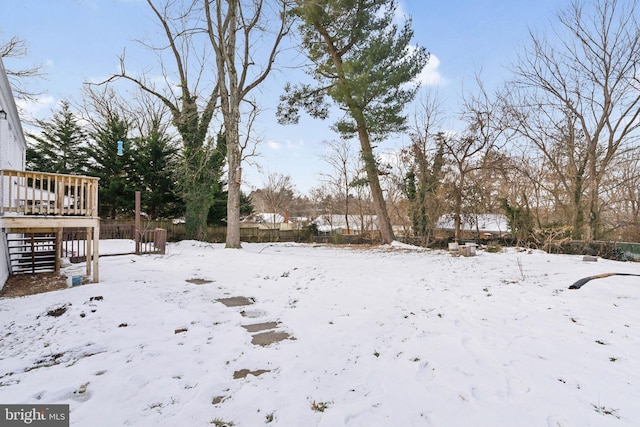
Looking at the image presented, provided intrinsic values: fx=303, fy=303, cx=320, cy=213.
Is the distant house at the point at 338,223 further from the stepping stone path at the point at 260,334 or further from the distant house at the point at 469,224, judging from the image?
the stepping stone path at the point at 260,334

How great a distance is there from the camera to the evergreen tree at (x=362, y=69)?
39.1ft

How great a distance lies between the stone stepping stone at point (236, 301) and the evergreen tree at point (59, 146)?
634 inches

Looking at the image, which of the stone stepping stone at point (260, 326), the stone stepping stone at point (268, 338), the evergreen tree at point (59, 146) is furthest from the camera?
the evergreen tree at point (59, 146)

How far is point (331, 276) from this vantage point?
6051mm

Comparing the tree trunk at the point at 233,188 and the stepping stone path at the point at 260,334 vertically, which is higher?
the tree trunk at the point at 233,188

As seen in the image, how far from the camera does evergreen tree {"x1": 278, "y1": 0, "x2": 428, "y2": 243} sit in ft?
39.1

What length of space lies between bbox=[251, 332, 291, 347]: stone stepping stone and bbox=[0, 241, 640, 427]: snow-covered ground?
4 centimetres

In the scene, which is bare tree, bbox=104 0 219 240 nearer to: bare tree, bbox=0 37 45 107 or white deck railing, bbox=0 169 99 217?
bare tree, bbox=0 37 45 107

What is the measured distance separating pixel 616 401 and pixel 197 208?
15.5 m

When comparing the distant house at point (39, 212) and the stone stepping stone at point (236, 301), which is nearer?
the stone stepping stone at point (236, 301)

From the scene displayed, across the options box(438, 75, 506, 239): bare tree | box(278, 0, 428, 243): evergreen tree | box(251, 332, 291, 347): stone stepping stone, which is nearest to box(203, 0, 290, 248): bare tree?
box(278, 0, 428, 243): evergreen tree

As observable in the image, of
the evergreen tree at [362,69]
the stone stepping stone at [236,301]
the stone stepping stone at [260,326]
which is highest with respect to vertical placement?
the evergreen tree at [362,69]

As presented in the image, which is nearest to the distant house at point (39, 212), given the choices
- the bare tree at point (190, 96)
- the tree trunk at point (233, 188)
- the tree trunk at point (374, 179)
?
the tree trunk at point (233, 188)

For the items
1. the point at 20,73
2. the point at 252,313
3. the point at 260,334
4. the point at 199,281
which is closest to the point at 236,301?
the point at 252,313
